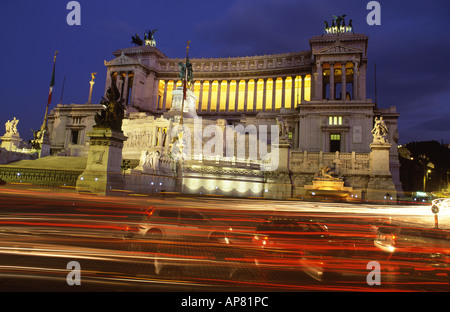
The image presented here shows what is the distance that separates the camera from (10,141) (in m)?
42.6

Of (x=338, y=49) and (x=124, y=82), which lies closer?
(x=338, y=49)

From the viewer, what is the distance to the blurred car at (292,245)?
5648 millimetres

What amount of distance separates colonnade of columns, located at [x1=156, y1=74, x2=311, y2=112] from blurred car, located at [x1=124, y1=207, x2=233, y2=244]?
5900 cm

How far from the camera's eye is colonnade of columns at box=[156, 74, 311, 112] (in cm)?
6669

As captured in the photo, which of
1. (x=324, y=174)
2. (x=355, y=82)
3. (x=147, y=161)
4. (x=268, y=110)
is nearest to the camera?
(x=147, y=161)

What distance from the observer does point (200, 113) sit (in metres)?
69.1

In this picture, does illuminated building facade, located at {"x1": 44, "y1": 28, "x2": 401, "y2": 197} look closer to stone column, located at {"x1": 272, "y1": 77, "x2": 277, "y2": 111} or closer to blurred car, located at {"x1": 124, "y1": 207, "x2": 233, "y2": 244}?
stone column, located at {"x1": 272, "y1": 77, "x2": 277, "y2": 111}

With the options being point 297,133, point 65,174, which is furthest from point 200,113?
point 65,174

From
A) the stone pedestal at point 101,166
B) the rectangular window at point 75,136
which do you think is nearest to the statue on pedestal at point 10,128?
the rectangular window at point 75,136

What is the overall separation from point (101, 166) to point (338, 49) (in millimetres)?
53440

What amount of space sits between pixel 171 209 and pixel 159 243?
99 centimetres

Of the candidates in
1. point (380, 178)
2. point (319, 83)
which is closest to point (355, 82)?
point (319, 83)

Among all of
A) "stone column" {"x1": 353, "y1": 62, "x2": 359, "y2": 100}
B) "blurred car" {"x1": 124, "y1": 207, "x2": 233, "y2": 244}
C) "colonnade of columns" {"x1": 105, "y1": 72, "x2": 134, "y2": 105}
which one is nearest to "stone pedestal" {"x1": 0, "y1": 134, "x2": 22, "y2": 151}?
"colonnade of columns" {"x1": 105, "y1": 72, "x2": 134, "y2": 105}

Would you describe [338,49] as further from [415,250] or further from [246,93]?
[415,250]
